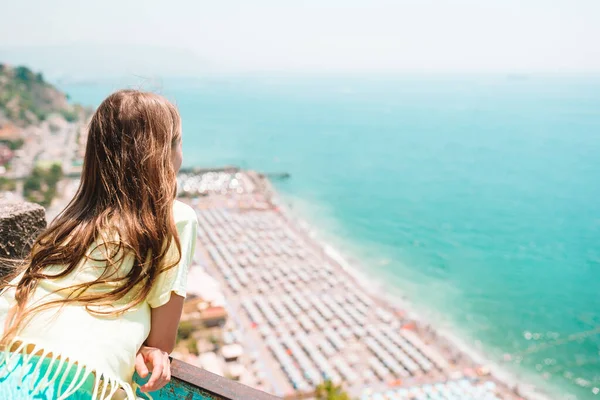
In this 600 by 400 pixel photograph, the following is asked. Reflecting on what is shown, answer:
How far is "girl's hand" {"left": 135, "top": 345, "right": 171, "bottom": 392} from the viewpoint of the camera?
939 mm

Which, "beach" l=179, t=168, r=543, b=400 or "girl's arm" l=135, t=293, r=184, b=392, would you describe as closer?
"girl's arm" l=135, t=293, r=184, b=392

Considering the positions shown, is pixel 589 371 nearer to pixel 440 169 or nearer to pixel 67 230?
pixel 67 230

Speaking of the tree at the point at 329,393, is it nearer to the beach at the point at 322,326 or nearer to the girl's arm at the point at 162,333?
the beach at the point at 322,326

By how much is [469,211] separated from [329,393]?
24.4m

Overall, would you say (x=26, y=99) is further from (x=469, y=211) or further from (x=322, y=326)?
(x=322, y=326)

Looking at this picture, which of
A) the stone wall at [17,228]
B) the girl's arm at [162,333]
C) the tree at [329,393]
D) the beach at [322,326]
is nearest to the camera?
the girl's arm at [162,333]

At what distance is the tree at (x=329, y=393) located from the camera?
10.4 meters

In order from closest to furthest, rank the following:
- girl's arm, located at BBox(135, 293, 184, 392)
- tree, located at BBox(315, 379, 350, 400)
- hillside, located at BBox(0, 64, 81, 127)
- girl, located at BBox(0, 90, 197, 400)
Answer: girl, located at BBox(0, 90, 197, 400) < girl's arm, located at BBox(135, 293, 184, 392) < tree, located at BBox(315, 379, 350, 400) < hillside, located at BBox(0, 64, 81, 127)

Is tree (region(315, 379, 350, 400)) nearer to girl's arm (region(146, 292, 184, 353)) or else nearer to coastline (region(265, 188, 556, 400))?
coastline (region(265, 188, 556, 400))

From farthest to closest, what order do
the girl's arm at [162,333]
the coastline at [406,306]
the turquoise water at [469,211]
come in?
the turquoise water at [469,211] < the coastline at [406,306] < the girl's arm at [162,333]

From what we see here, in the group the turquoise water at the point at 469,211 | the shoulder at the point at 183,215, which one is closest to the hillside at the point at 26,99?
the turquoise water at the point at 469,211

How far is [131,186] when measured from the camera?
106cm

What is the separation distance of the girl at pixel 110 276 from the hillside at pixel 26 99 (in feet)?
168

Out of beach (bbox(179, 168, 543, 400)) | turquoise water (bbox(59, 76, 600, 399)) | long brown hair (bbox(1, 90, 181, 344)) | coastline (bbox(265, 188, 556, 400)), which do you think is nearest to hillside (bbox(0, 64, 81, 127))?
turquoise water (bbox(59, 76, 600, 399))
